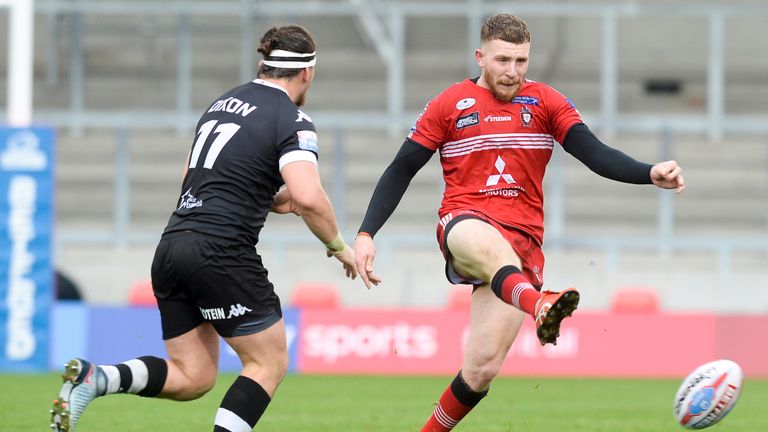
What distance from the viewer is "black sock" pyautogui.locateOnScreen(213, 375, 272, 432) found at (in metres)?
6.44

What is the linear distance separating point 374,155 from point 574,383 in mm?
7121

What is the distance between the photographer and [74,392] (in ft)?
21.0

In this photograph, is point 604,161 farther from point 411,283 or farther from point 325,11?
point 325,11

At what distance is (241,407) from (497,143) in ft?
6.58

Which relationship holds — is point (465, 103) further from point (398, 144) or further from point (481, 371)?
point (398, 144)

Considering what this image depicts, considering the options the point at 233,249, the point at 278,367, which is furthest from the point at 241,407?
the point at 233,249

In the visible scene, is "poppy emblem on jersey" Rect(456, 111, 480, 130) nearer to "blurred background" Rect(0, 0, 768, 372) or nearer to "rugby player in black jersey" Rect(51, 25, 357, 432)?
"rugby player in black jersey" Rect(51, 25, 357, 432)

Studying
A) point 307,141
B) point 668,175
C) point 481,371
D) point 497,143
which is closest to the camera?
point 307,141

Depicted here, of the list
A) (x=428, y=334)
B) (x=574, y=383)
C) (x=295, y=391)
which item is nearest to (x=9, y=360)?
(x=295, y=391)

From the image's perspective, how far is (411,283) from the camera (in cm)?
1839

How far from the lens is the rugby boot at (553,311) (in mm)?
6184

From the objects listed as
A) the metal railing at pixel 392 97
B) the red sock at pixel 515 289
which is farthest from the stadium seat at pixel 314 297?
the red sock at pixel 515 289

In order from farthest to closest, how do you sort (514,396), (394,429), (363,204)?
(363,204), (514,396), (394,429)

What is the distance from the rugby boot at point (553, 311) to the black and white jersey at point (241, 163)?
1253mm
